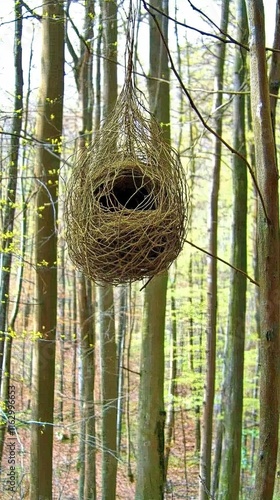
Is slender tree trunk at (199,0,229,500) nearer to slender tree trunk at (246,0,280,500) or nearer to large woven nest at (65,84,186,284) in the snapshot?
large woven nest at (65,84,186,284)

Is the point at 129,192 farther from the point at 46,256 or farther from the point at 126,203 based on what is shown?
the point at 46,256

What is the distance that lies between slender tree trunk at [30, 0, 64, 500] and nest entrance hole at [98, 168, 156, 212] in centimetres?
158

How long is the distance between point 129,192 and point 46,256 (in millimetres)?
1771

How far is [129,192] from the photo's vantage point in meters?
2.28

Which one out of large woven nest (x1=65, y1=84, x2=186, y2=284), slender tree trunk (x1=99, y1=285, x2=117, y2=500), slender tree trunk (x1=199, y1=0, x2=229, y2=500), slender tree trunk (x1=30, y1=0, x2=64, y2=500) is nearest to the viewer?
large woven nest (x1=65, y1=84, x2=186, y2=284)

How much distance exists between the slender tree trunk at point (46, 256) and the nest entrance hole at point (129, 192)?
5.17ft

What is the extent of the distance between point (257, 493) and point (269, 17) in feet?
15.8

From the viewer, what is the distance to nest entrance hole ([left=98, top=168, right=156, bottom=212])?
2.05 m

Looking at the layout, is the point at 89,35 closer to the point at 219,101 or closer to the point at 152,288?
the point at 219,101

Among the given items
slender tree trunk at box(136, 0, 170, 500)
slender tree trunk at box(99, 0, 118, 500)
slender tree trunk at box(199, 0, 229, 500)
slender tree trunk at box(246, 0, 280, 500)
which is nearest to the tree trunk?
slender tree trunk at box(136, 0, 170, 500)

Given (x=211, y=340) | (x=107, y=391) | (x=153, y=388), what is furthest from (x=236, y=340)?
(x=107, y=391)

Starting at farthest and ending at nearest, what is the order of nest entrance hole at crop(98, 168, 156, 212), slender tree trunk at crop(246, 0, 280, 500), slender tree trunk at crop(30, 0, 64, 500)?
slender tree trunk at crop(30, 0, 64, 500), nest entrance hole at crop(98, 168, 156, 212), slender tree trunk at crop(246, 0, 280, 500)

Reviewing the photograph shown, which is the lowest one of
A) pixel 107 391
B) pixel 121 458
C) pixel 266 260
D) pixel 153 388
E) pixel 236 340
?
pixel 121 458

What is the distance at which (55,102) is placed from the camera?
3.85m
